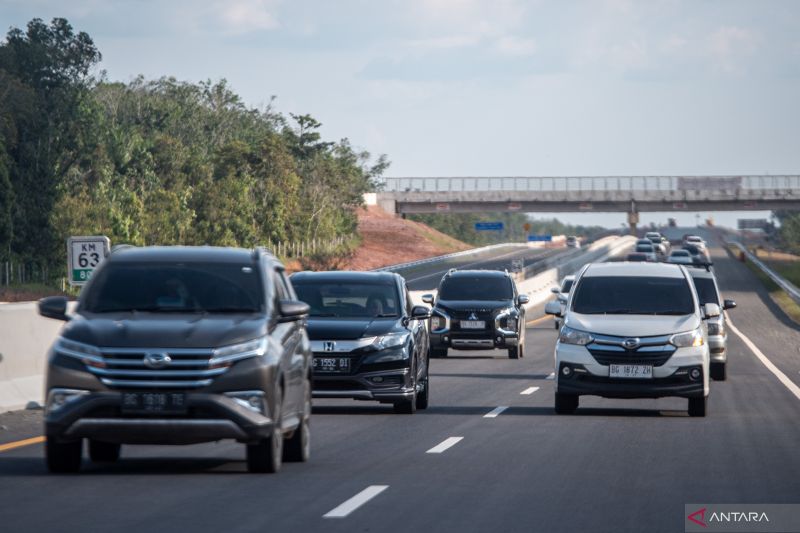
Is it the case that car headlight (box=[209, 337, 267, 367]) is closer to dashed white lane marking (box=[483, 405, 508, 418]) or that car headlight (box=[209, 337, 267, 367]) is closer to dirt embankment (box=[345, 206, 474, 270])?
dashed white lane marking (box=[483, 405, 508, 418])

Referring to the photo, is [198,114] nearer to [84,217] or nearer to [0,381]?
[84,217]

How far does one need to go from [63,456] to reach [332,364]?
283 inches

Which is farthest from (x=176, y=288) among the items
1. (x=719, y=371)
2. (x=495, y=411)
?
(x=719, y=371)

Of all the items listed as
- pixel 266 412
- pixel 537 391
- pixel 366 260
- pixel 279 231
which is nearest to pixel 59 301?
pixel 266 412

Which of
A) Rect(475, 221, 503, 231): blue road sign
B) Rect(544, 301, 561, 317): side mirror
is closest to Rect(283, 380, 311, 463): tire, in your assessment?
Rect(544, 301, 561, 317): side mirror

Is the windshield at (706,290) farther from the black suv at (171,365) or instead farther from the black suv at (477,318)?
the black suv at (171,365)

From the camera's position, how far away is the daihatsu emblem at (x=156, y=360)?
12406mm

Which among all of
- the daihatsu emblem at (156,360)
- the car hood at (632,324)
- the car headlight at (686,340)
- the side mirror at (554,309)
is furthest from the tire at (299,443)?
the side mirror at (554,309)

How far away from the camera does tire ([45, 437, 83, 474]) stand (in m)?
13.1

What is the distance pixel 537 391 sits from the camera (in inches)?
1013

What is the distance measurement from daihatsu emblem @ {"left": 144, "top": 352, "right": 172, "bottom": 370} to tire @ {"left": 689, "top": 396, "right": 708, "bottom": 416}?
32.6 feet

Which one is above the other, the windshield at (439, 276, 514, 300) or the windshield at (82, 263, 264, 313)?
the windshield at (82, 263, 264, 313)

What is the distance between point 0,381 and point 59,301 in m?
6.56

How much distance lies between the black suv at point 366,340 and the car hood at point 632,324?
2.03m
